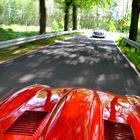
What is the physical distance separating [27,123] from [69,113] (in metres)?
0.31

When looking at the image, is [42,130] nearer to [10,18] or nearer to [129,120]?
[129,120]

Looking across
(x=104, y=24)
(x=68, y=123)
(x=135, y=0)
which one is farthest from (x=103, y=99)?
(x=104, y=24)

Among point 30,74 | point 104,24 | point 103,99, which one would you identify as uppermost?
point 103,99

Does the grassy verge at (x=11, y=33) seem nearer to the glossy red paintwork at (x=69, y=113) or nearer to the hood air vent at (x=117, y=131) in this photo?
the glossy red paintwork at (x=69, y=113)

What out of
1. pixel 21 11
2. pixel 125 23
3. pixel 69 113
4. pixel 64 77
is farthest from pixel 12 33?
pixel 21 11

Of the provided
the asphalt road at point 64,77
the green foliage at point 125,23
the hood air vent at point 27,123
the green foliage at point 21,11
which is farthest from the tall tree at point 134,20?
the green foliage at point 21,11

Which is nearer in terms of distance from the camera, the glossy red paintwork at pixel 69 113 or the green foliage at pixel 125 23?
the glossy red paintwork at pixel 69 113

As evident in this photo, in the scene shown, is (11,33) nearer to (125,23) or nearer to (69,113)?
(69,113)

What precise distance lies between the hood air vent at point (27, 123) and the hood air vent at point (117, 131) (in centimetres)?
Answer: 45

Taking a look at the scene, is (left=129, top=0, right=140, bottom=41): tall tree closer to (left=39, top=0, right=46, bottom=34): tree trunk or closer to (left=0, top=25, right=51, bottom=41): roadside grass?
(left=39, top=0, right=46, bottom=34): tree trunk

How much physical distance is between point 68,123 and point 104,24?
150554 mm

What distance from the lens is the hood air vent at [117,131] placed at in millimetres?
2262

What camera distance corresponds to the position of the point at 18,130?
2.32 meters

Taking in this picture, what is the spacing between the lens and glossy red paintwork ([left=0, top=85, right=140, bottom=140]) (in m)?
2.12
